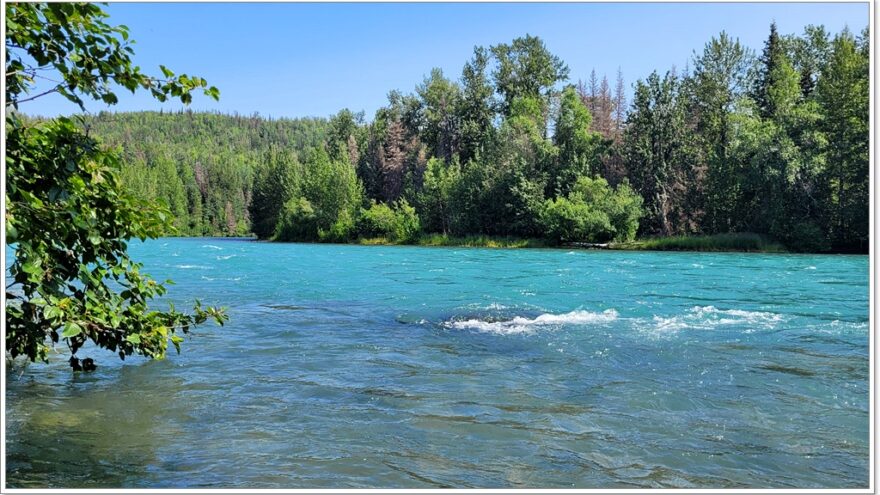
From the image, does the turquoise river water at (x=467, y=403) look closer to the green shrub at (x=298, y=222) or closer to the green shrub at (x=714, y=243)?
the green shrub at (x=714, y=243)

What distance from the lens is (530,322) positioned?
15180 millimetres

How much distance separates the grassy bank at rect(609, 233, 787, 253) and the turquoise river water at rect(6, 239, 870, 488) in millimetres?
35604

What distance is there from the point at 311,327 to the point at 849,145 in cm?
4883

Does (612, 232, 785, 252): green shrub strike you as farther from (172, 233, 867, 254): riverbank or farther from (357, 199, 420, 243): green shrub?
(357, 199, 420, 243): green shrub

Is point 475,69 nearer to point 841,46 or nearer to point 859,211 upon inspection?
point 841,46

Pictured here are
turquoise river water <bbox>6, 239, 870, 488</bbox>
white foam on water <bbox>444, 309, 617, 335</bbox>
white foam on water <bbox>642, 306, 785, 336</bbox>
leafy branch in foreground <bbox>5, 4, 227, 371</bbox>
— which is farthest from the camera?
white foam on water <bbox>642, 306, 785, 336</bbox>

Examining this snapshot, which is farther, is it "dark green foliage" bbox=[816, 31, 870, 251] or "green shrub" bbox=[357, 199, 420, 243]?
"green shrub" bbox=[357, 199, 420, 243]

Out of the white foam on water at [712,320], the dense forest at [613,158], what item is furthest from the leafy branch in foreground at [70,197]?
the dense forest at [613,158]

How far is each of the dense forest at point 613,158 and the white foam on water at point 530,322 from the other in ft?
115

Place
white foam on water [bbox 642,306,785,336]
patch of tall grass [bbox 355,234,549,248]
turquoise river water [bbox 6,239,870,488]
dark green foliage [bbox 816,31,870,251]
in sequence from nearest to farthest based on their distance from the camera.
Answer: turquoise river water [bbox 6,239,870,488] → white foam on water [bbox 642,306,785,336] → dark green foliage [bbox 816,31,870,251] → patch of tall grass [bbox 355,234,549,248]

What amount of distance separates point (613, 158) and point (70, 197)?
64.6 metres

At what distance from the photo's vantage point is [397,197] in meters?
81.7

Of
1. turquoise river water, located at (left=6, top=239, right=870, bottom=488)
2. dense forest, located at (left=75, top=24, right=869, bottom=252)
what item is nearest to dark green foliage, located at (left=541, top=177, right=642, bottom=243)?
dense forest, located at (left=75, top=24, right=869, bottom=252)

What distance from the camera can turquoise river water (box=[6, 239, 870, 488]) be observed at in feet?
20.5
